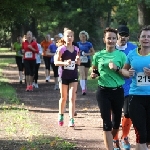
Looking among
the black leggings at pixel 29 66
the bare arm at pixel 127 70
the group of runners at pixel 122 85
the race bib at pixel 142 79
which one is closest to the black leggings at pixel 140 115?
the group of runners at pixel 122 85

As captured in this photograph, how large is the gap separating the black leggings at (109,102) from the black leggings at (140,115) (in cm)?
74

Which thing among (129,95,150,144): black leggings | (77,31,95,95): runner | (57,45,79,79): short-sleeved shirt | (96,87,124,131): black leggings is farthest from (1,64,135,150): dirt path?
(129,95,150,144): black leggings

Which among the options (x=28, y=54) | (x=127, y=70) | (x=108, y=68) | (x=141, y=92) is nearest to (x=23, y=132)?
(x=108, y=68)

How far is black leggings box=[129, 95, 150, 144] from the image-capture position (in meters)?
6.85

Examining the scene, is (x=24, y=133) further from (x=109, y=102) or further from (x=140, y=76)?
(x=140, y=76)

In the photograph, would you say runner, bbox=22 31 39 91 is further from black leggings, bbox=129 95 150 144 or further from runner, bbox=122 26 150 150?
black leggings, bbox=129 95 150 144

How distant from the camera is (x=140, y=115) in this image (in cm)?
684

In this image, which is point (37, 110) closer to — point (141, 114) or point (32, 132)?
point (32, 132)

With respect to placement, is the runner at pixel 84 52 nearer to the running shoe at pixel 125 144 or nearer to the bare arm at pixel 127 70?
the running shoe at pixel 125 144

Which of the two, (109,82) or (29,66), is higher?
(109,82)

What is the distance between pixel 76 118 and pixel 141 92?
5361 mm

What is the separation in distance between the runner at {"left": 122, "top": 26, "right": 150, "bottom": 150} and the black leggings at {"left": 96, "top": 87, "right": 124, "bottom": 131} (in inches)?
28.7

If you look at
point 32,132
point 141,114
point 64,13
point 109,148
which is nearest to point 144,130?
point 141,114

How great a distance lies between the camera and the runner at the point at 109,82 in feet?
25.1
